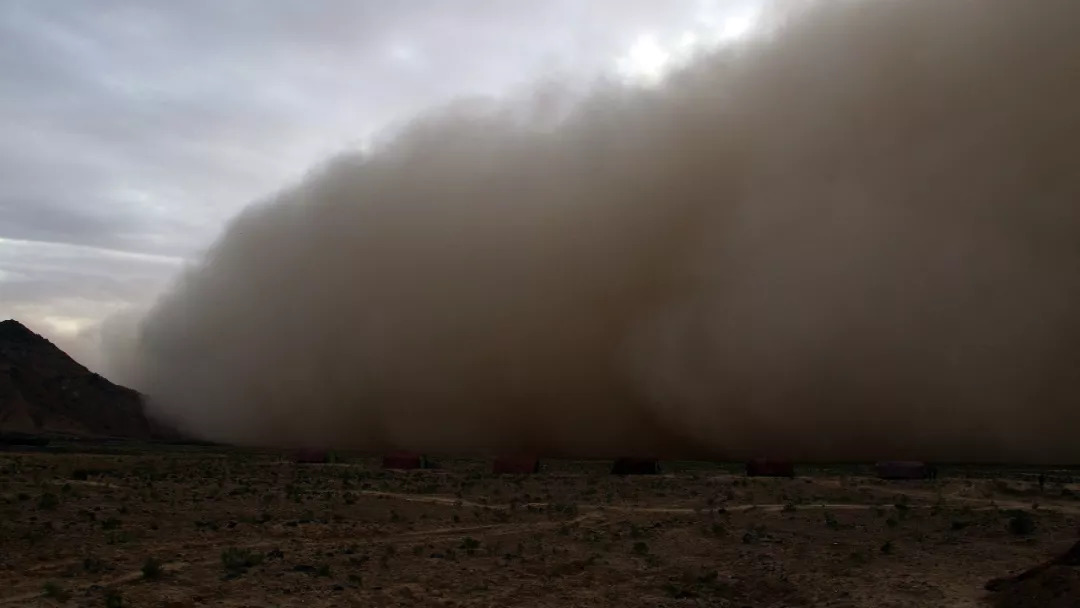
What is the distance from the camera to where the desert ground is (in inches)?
537

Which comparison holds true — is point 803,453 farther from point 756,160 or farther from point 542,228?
point 542,228

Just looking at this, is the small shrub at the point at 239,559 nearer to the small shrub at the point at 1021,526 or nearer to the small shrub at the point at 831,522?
the small shrub at the point at 831,522

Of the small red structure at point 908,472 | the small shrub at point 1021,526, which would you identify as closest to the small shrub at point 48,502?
the small shrub at point 1021,526

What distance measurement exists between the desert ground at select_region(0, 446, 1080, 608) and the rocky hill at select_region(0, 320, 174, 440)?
41.2 m

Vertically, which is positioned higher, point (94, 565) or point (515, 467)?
point (515, 467)

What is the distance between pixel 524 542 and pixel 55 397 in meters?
62.1

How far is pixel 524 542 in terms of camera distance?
58.1ft

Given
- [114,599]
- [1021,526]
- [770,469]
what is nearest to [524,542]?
[114,599]

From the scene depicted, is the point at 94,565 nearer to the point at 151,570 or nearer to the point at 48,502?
the point at 151,570

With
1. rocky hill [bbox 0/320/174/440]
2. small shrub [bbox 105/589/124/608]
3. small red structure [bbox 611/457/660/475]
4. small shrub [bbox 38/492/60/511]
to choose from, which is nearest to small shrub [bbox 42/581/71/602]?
small shrub [bbox 105/589/124/608]

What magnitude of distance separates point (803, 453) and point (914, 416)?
526 cm

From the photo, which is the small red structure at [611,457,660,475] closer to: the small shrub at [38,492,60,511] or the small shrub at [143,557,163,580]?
the small shrub at [38,492,60,511]

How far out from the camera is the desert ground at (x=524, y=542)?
13.6 m

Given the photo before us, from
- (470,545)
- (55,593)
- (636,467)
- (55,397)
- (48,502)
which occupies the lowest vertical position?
(55,593)
